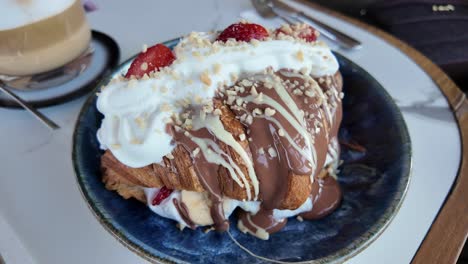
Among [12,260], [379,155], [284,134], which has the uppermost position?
[284,134]

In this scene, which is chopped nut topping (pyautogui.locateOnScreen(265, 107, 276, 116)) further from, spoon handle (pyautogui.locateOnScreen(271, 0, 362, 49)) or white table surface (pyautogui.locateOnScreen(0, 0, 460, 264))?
spoon handle (pyautogui.locateOnScreen(271, 0, 362, 49))

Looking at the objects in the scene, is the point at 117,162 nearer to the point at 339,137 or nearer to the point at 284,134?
the point at 284,134

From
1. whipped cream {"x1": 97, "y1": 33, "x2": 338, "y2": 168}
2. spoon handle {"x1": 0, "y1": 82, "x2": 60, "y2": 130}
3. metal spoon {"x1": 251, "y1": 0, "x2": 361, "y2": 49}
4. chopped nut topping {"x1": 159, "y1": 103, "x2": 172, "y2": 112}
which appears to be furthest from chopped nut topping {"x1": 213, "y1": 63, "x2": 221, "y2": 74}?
metal spoon {"x1": 251, "y1": 0, "x2": 361, "y2": 49}

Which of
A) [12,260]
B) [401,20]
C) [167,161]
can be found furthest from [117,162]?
[401,20]

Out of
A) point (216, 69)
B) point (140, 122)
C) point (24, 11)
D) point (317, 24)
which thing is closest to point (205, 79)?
point (216, 69)

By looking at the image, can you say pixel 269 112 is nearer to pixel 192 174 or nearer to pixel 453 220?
pixel 192 174

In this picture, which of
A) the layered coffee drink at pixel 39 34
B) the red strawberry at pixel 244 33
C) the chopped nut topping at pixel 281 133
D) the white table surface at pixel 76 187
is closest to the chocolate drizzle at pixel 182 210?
the white table surface at pixel 76 187
